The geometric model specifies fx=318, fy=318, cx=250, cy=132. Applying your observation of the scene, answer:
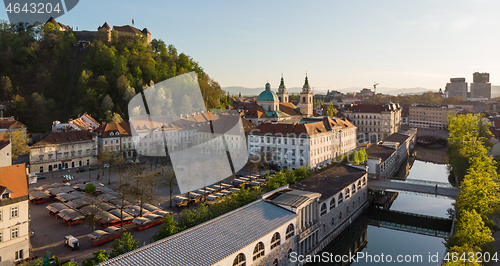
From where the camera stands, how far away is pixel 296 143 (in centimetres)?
4159

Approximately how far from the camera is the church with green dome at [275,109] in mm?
61656

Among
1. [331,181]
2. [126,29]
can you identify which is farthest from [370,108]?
[126,29]

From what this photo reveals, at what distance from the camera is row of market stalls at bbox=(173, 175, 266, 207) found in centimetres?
2886

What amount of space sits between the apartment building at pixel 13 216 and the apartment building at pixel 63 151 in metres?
25.4

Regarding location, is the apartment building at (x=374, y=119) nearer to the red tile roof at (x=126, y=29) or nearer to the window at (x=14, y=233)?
the red tile roof at (x=126, y=29)

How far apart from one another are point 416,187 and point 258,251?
816 inches

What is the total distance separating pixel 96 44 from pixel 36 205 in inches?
2126

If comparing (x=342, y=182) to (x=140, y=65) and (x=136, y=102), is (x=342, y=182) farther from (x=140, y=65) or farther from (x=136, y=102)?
(x=140, y=65)

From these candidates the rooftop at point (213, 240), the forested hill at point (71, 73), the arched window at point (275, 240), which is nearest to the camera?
the rooftop at point (213, 240)

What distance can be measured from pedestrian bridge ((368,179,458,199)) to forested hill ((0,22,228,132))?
4619 cm

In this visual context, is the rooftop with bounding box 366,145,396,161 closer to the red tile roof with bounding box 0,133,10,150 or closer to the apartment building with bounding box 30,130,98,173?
the red tile roof with bounding box 0,133,10,150

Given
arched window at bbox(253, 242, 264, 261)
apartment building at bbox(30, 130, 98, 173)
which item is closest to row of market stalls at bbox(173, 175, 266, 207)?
arched window at bbox(253, 242, 264, 261)

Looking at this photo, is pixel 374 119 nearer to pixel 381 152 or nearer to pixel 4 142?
pixel 381 152

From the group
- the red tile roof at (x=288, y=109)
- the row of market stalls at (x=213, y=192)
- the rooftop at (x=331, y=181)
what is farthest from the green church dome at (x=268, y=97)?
the rooftop at (x=331, y=181)
